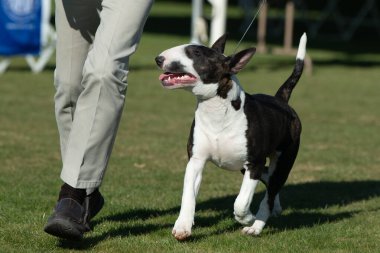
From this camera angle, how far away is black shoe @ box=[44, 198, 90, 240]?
15.9 ft

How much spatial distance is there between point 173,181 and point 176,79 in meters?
2.88

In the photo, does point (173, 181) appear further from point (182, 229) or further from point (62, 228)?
point (62, 228)

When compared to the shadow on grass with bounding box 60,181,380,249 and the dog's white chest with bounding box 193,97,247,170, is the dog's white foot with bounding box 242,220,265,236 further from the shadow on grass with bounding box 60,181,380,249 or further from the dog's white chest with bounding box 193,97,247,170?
the dog's white chest with bounding box 193,97,247,170

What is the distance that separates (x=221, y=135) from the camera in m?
5.22

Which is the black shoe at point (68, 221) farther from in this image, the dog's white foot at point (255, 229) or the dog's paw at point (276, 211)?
the dog's paw at point (276, 211)

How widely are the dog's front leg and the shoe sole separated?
579 millimetres

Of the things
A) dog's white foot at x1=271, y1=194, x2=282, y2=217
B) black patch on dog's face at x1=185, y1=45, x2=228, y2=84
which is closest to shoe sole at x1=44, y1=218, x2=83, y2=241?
black patch on dog's face at x1=185, y1=45, x2=228, y2=84

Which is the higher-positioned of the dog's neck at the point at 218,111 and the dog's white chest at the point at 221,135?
the dog's neck at the point at 218,111

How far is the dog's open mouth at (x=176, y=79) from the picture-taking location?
4980 millimetres

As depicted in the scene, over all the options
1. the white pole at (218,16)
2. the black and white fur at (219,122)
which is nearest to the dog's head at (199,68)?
the black and white fur at (219,122)

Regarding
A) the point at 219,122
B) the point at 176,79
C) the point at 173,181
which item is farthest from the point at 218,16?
the point at 176,79

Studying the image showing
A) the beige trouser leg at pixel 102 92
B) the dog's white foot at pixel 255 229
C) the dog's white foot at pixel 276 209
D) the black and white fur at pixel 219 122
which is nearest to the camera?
the beige trouser leg at pixel 102 92

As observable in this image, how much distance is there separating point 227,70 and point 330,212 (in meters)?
1.89

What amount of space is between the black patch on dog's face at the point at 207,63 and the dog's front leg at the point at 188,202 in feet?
1.61
